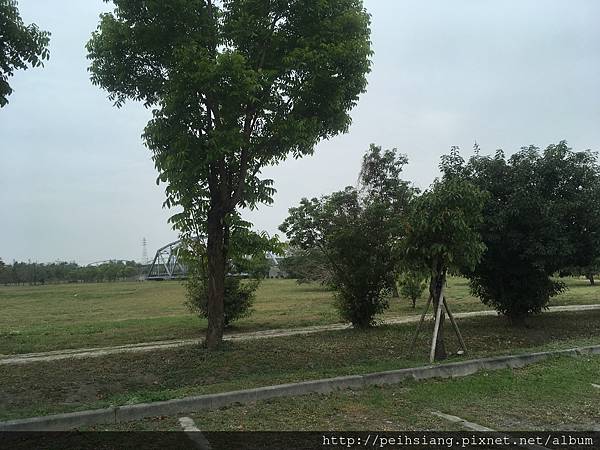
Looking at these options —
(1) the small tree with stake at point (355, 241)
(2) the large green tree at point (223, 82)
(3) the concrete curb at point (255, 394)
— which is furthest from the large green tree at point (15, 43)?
(1) the small tree with stake at point (355, 241)

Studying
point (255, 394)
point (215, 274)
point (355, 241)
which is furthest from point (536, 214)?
point (255, 394)

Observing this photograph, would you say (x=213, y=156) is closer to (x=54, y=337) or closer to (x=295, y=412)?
(x=295, y=412)

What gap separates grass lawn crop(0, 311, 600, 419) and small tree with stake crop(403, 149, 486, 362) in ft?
3.83

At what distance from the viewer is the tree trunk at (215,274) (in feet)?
32.5

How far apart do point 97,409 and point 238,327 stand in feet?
33.6

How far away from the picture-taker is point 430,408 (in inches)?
235

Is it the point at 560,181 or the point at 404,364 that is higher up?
Result: the point at 560,181

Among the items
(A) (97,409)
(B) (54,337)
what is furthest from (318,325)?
(A) (97,409)

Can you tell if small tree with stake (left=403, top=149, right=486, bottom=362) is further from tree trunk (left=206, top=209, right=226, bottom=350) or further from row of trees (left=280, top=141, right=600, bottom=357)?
tree trunk (left=206, top=209, right=226, bottom=350)

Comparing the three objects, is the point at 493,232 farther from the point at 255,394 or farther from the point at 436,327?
the point at 255,394

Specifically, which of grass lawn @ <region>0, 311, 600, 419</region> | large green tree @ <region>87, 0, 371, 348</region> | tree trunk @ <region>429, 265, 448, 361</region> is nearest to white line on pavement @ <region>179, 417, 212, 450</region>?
Result: grass lawn @ <region>0, 311, 600, 419</region>

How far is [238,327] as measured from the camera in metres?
15.8

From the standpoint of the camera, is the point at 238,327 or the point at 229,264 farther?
the point at 238,327

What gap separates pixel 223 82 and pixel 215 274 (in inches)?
142
